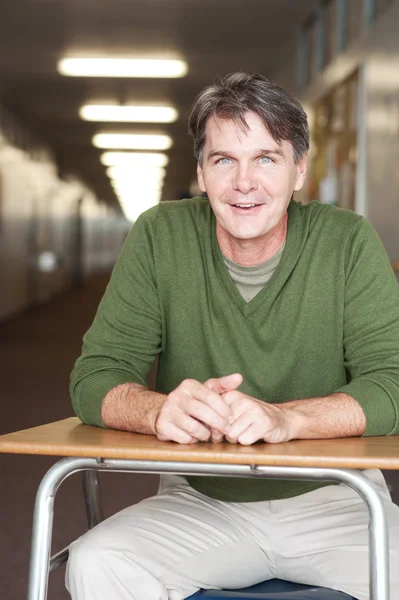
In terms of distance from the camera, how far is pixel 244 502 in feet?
6.07

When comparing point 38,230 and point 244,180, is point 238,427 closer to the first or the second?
point 244,180

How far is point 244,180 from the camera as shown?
1951mm

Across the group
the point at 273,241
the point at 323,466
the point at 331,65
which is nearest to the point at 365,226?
the point at 273,241

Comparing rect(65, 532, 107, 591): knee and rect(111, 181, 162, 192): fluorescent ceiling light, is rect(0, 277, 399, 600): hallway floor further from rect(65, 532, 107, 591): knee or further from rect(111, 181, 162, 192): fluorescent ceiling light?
rect(111, 181, 162, 192): fluorescent ceiling light

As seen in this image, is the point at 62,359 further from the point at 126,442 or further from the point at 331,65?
the point at 126,442

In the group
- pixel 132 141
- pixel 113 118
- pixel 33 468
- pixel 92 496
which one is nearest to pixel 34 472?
pixel 33 468

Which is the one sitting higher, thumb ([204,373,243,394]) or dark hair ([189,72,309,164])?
dark hair ([189,72,309,164])

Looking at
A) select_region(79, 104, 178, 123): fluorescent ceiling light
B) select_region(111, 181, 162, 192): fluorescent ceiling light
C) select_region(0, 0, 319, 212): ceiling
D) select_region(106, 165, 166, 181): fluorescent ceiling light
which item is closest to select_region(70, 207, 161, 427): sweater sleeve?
select_region(0, 0, 319, 212): ceiling

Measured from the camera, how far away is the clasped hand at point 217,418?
1546 mm

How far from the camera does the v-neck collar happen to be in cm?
193

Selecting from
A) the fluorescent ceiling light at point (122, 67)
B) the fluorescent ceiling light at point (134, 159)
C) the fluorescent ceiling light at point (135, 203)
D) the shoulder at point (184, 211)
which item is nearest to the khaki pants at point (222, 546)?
the shoulder at point (184, 211)

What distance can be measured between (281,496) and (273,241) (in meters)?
0.54

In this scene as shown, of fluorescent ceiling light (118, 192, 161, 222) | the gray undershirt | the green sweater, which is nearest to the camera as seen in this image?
the green sweater

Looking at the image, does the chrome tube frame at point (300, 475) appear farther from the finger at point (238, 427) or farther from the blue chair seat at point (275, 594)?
the blue chair seat at point (275, 594)
